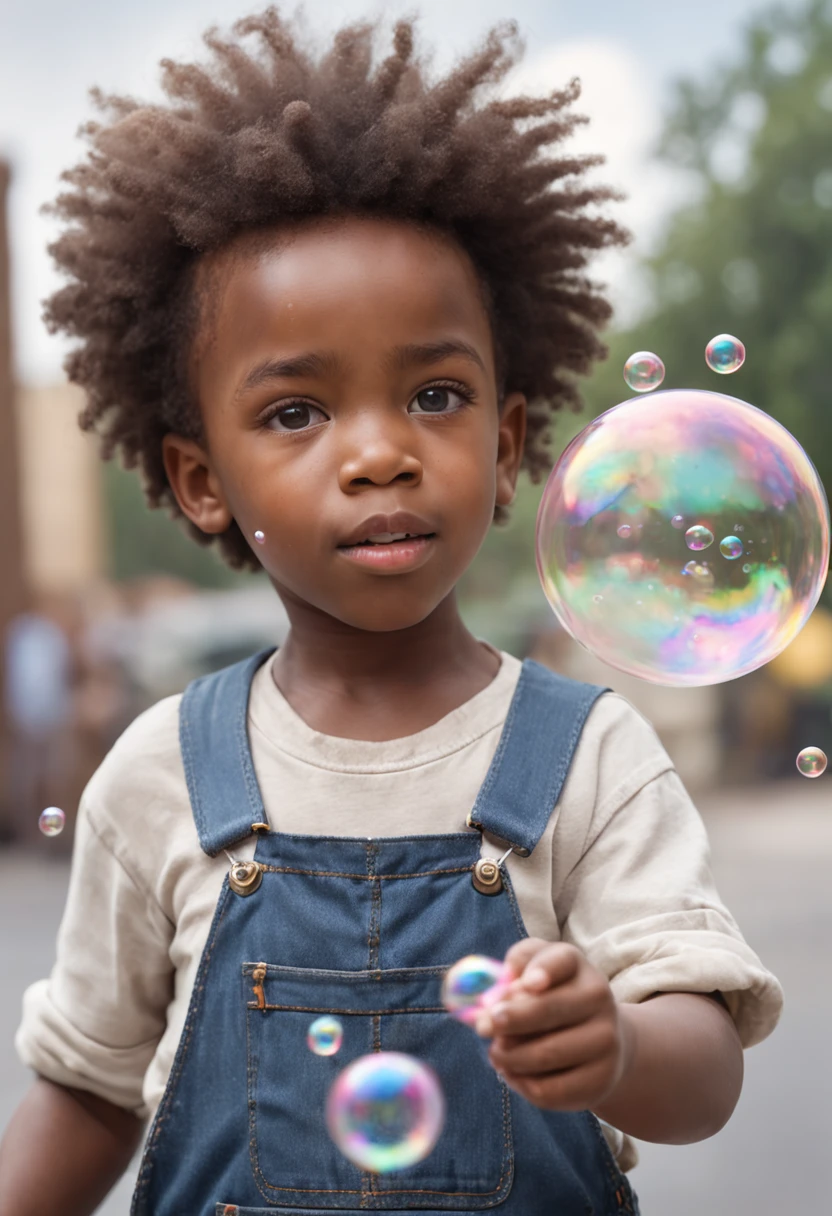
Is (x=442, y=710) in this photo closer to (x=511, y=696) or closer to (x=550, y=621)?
(x=511, y=696)

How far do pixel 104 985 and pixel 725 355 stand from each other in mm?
980

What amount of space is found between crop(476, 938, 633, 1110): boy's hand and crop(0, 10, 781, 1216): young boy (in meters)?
0.07

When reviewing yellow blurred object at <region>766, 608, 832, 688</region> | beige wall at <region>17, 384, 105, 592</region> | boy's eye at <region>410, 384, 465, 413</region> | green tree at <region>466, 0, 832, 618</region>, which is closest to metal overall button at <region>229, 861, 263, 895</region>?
boy's eye at <region>410, 384, 465, 413</region>

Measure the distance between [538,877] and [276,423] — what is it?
1.54ft

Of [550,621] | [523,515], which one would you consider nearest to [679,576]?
[550,621]

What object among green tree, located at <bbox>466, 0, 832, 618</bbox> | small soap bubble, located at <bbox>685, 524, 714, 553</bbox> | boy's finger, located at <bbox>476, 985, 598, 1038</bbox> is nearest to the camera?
boy's finger, located at <bbox>476, 985, 598, 1038</bbox>

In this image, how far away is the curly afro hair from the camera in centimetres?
139

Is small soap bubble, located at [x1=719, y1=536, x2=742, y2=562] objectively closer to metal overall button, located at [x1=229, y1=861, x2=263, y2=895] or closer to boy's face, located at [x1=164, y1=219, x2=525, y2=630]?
boy's face, located at [x1=164, y1=219, x2=525, y2=630]

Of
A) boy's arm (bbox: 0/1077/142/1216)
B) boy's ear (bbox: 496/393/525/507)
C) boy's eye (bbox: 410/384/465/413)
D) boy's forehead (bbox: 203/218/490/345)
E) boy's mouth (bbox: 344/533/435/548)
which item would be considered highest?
boy's forehead (bbox: 203/218/490/345)

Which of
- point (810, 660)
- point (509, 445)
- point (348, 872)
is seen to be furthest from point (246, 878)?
point (810, 660)

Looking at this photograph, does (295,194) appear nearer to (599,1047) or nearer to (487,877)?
(487,877)

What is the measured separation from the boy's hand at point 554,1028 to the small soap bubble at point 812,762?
0.62 metres

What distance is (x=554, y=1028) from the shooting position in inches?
40.4

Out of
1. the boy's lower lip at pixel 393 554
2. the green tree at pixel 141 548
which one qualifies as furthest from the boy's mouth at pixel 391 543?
the green tree at pixel 141 548
